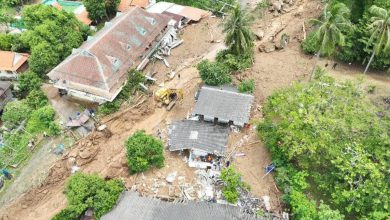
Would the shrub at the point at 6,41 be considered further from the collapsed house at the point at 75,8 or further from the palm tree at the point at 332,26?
the palm tree at the point at 332,26

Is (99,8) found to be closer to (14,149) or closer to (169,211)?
(14,149)

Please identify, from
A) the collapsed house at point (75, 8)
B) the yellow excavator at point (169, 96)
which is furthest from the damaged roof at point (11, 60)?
the yellow excavator at point (169, 96)

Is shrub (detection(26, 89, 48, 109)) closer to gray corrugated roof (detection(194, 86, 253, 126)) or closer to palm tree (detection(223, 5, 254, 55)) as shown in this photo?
gray corrugated roof (detection(194, 86, 253, 126))

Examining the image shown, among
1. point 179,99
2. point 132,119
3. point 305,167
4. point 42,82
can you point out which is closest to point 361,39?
point 305,167

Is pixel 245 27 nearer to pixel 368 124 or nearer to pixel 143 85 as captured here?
pixel 143 85

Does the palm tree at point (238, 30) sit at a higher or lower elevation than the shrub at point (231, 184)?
higher

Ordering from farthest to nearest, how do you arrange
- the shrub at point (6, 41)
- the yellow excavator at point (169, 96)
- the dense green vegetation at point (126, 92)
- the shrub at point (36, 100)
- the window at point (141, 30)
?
the shrub at point (6, 41), the window at point (141, 30), the shrub at point (36, 100), the yellow excavator at point (169, 96), the dense green vegetation at point (126, 92)
